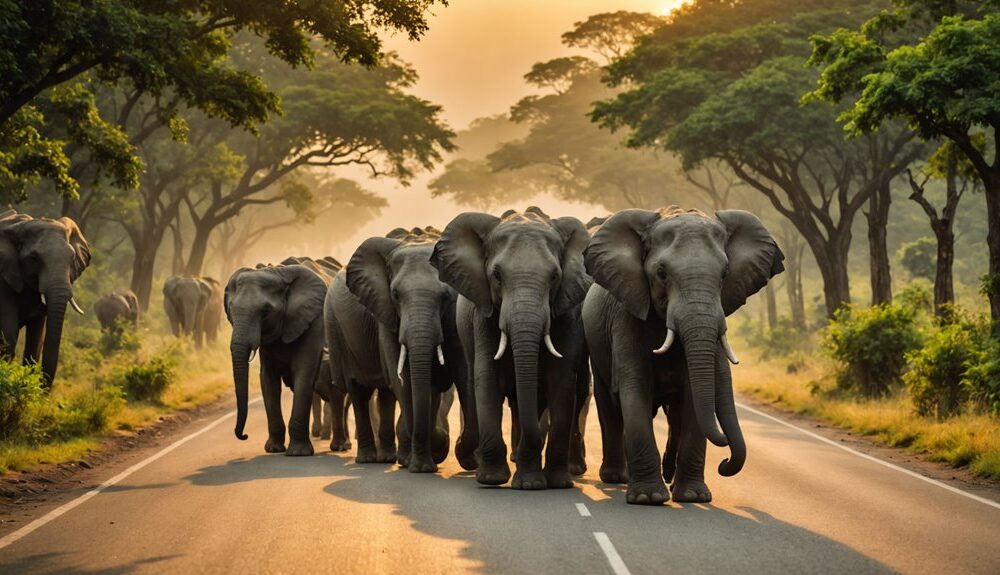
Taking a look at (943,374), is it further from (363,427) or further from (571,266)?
(363,427)

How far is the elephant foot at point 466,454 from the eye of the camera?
14.2 meters

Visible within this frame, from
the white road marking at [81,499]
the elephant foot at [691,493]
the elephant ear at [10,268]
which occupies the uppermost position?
the elephant ear at [10,268]

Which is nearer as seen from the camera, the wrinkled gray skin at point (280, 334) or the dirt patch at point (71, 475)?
the dirt patch at point (71, 475)

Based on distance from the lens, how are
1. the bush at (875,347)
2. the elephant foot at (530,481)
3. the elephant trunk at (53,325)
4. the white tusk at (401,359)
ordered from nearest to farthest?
the elephant foot at (530,481), the white tusk at (401,359), the elephant trunk at (53,325), the bush at (875,347)

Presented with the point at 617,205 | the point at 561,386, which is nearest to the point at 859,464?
the point at 561,386

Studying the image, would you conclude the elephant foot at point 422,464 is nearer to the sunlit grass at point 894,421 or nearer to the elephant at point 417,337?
the elephant at point 417,337

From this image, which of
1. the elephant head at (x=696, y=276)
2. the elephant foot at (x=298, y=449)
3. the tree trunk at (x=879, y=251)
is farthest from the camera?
the tree trunk at (x=879, y=251)

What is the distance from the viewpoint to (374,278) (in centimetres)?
1555

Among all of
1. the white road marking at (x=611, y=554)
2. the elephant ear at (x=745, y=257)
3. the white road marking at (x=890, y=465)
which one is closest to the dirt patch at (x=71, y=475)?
the white road marking at (x=611, y=554)

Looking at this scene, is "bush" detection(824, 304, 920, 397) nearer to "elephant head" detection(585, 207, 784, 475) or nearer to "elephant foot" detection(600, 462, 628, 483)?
"elephant foot" detection(600, 462, 628, 483)

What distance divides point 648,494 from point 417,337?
3.76 m

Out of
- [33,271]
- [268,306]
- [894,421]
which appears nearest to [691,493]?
[268,306]

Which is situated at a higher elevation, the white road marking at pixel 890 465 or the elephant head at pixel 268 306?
the elephant head at pixel 268 306

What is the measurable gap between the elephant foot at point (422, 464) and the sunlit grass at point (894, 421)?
5.94 metres
